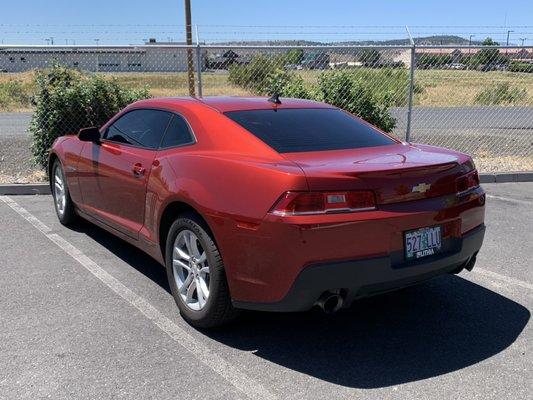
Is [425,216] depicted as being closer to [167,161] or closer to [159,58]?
[167,161]

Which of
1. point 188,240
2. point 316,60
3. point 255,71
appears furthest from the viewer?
point 255,71

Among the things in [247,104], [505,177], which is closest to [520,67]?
[505,177]

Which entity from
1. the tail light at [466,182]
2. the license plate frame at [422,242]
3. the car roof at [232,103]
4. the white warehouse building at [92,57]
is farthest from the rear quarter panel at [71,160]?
the tail light at [466,182]

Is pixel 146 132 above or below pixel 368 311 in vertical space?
above

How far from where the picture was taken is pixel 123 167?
4.49m

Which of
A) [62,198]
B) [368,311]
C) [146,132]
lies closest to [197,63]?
[62,198]

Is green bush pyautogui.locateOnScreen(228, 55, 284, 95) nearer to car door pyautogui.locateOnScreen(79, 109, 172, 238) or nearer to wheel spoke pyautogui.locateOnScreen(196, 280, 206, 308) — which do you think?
car door pyautogui.locateOnScreen(79, 109, 172, 238)

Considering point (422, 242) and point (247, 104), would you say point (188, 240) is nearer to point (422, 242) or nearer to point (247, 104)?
point (247, 104)

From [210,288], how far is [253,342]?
458 millimetres

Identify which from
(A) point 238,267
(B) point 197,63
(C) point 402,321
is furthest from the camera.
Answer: (B) point 197,63

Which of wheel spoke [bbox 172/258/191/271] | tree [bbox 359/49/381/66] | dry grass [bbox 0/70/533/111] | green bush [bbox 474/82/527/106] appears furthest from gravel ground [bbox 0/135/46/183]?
green bush [bbox 474/82/527/106]

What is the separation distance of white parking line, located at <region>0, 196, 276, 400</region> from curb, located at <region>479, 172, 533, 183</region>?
6338mm

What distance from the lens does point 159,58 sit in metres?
11.9

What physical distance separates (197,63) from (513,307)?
589cm
